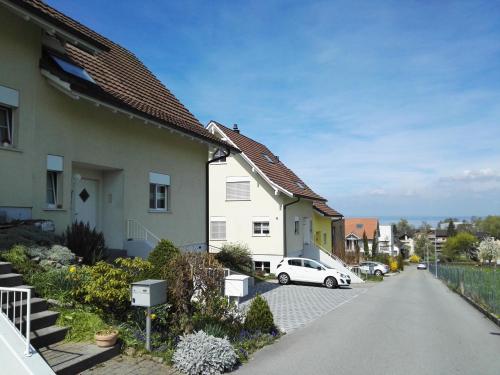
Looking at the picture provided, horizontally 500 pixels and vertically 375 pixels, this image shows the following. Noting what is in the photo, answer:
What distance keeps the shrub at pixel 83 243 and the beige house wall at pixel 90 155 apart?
0.62 metres

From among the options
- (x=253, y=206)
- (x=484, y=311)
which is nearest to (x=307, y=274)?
(x=253, y=206)

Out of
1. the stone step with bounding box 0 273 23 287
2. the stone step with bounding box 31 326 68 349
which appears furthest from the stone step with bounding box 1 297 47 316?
the stone step with bounding box 31 326 68 349

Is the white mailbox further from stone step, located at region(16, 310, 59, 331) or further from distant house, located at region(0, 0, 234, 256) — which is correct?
distant house, located at region(0, 0, 234, 256)

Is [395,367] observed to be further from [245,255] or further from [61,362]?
[245,255]

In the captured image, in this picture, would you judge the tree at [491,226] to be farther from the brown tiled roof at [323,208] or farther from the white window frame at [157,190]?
the white window frame at [157,190]

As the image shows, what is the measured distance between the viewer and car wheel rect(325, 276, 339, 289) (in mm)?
23797

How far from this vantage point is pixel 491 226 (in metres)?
157

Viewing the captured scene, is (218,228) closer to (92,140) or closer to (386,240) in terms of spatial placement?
(92,140)

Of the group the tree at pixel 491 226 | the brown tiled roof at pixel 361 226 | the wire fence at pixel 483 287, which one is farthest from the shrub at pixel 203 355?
the tree at pixel 491 226

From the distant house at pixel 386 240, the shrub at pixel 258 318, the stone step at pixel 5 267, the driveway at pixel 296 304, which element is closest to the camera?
the stone step at pixel 5 267

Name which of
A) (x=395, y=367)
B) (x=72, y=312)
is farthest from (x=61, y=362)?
(x=395, y=367)

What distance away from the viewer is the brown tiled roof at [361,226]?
84625 millimetres

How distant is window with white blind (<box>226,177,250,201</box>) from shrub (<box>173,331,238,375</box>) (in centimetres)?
2226

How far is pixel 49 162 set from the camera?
1007 centimetres
